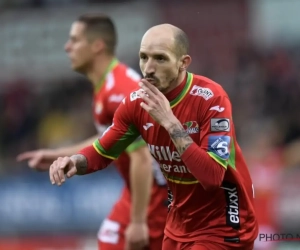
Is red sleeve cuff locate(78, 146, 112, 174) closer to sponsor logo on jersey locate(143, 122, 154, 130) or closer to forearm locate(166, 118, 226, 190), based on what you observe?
sponsor logo on jersey locate(143, 122, 154, 130)

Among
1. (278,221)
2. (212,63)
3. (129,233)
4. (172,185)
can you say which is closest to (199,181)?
(172,185)

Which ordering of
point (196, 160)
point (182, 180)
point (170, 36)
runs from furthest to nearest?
point (182, 180) < point (170, 36) < point (196, 160)

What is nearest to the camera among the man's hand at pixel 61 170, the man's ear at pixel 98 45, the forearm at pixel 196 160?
the forearm at pixel 196 160

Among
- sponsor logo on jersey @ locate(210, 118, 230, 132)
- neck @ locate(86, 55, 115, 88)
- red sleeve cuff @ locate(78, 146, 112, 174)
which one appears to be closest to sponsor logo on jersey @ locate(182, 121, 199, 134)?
sponsor logo on jersey @ locate(210, 118, 230, 132)

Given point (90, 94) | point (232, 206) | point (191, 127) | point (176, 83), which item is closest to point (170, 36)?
point (176, 83)

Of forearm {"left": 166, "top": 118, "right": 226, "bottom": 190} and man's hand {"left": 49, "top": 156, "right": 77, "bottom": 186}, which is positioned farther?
man's hand {"left": 49, "top": 156, "right": 77, "bottom": 186}

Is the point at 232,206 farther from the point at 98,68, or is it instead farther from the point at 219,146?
the point at 98,68

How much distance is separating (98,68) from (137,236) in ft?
5.58

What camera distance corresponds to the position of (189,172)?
528 cm

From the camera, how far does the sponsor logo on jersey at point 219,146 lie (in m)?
4.93

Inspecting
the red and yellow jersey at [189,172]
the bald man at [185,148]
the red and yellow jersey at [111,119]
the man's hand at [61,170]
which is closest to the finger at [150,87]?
the bald man at [185,148]

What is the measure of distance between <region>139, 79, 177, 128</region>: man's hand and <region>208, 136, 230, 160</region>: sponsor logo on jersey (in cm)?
27

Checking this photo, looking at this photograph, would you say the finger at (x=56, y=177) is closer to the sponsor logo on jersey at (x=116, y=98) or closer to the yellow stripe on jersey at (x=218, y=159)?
the yellow stripe on jersey at (x=218, y=159)

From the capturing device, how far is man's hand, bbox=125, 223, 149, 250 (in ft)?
22.0
